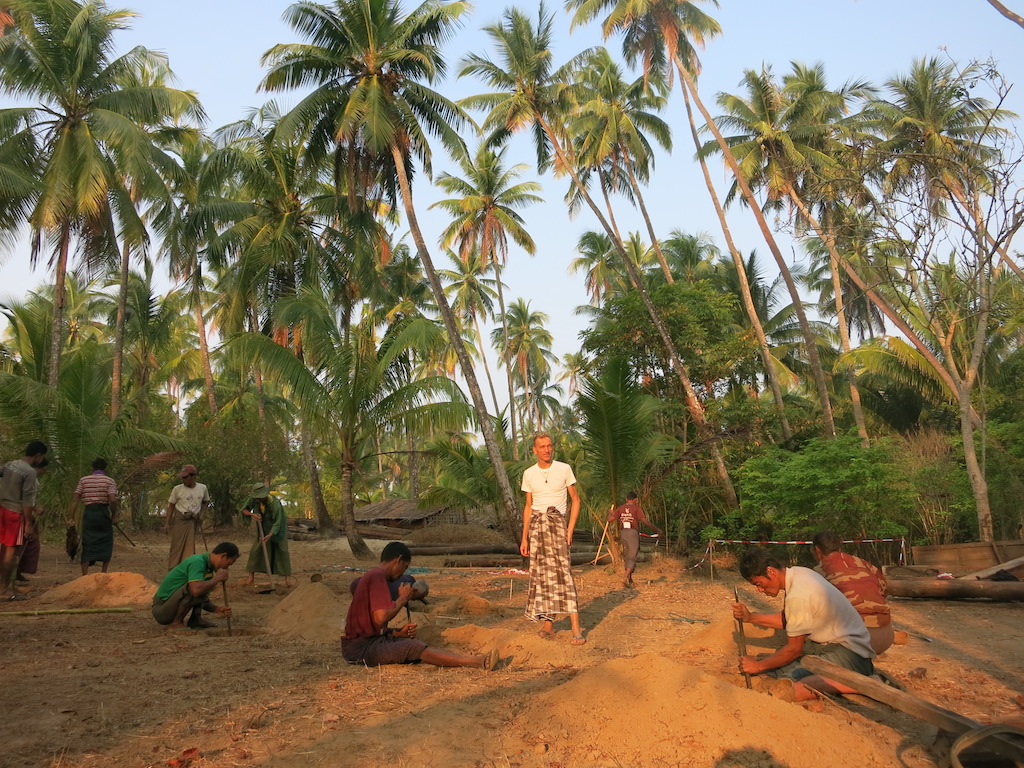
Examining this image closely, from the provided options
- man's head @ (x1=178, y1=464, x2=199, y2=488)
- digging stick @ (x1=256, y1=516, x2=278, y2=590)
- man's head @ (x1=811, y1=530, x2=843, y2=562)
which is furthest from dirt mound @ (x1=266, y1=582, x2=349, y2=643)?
man's head @ (x1=811, y1=530, x2=843, y2=562)

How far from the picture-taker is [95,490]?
9.55 metres

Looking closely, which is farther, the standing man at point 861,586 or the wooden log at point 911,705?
the standing man at point 861,586

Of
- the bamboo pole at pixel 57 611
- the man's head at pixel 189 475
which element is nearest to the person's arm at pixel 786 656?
the bamboo pole at pixel 57 611

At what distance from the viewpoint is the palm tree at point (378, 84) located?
16812 mm

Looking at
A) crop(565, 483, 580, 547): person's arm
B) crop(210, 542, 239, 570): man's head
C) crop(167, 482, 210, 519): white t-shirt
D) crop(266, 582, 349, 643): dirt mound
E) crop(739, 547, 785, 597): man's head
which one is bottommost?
crop(266, 582, 349, 643): dirt mound

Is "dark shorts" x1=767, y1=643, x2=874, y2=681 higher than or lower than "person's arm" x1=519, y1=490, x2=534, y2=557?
lower

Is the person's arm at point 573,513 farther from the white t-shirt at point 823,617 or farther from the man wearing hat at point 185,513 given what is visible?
the man wearing hat at point 185,513

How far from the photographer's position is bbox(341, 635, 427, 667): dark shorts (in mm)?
5629

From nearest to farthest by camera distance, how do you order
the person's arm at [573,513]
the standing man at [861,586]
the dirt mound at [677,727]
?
the dirt mound at [677,727] < the standing man at [861,586] < the person's arm at [573,513]

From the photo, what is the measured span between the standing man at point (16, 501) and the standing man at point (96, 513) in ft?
3.65

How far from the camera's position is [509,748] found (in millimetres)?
3951

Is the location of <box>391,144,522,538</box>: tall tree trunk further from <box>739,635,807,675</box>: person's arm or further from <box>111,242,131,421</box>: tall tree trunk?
<box>739,635,807,675</box>: person's arm

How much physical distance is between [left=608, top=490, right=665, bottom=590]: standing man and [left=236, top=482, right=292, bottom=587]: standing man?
4910 millimetres

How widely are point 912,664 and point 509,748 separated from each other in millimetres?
3934
